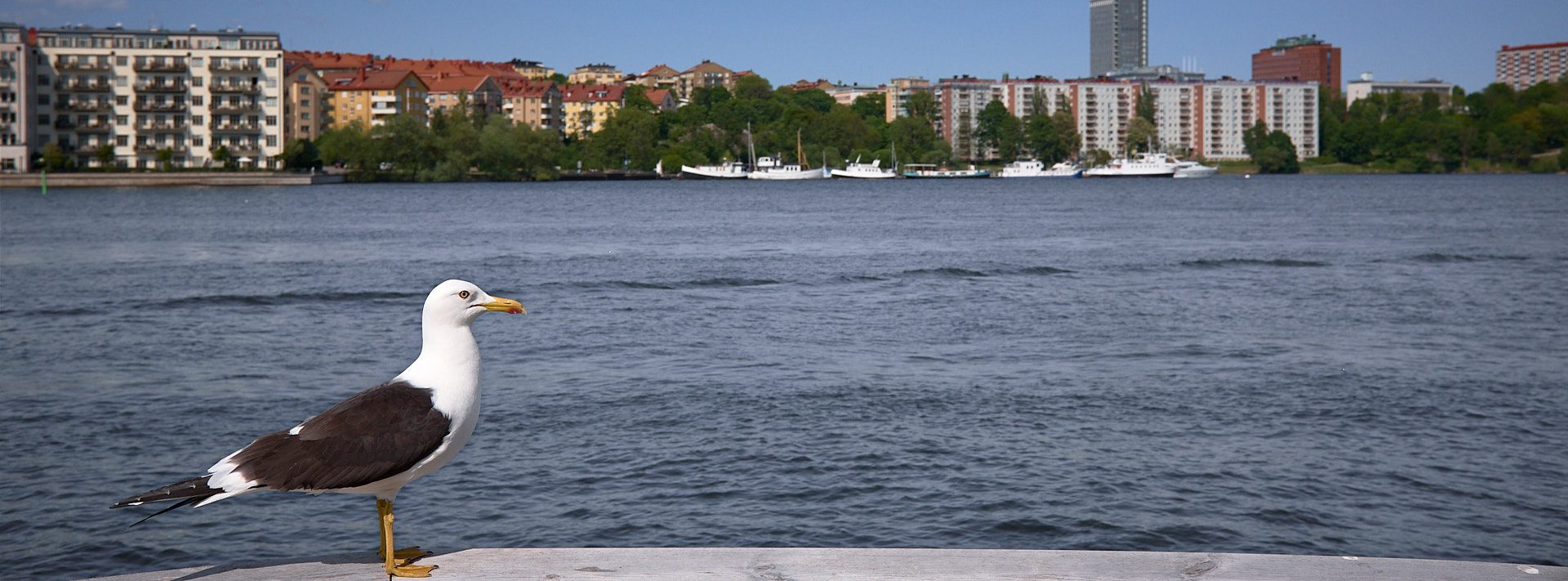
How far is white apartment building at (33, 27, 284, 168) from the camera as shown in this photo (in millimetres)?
118375

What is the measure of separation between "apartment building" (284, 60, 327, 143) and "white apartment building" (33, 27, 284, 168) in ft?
48.0

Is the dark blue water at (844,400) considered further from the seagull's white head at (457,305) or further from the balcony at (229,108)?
the balcony at (229,108)

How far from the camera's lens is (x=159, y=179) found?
10869 centimetres

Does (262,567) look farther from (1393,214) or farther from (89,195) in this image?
(89,195)

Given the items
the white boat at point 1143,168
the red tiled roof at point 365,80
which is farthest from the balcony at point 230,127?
the white boat at point 1143,168

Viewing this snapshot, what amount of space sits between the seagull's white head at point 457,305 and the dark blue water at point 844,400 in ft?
14.6

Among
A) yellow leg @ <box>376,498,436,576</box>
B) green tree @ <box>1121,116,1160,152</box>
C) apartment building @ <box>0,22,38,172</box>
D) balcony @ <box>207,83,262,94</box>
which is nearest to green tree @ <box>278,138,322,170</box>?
balcony @ <box>207,83,262,94</box>

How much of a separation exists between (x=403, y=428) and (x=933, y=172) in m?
165

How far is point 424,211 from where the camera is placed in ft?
222

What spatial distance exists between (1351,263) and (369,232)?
34.6 metres

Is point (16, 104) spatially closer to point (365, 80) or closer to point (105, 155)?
point (105, 155)

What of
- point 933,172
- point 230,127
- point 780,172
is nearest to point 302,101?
point 230,127

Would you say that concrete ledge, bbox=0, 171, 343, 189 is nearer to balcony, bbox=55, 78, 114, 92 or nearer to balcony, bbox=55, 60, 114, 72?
balcony, bbox=55, 78, 114, 92

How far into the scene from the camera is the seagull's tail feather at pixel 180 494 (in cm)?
382
